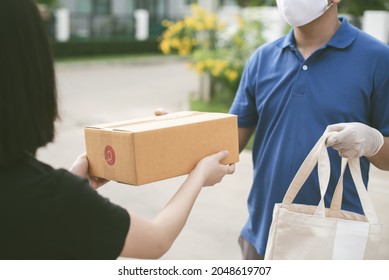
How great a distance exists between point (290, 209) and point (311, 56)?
1.88ft

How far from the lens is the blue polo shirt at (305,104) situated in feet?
6.72

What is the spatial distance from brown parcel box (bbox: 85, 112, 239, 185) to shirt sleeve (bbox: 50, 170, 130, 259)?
32cm

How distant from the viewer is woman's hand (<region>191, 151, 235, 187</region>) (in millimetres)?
1844

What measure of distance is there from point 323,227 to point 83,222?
0.79 metres

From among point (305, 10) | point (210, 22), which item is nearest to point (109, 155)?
point (305, 10)

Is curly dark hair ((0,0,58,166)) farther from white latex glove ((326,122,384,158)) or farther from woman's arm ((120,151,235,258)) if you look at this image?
white latex glove ((326,122,384,158))

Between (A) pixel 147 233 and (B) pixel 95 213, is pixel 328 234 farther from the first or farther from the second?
(B) pixel 95 213

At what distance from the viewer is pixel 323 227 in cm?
186

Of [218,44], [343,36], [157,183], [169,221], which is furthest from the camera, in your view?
[218,44]

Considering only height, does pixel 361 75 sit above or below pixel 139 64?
above

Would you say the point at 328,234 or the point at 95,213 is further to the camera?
the point at 328,234

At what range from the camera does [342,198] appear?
2.10 m

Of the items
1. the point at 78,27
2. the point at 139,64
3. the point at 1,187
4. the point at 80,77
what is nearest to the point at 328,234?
the point at 1,187

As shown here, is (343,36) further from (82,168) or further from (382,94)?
(82,168)
